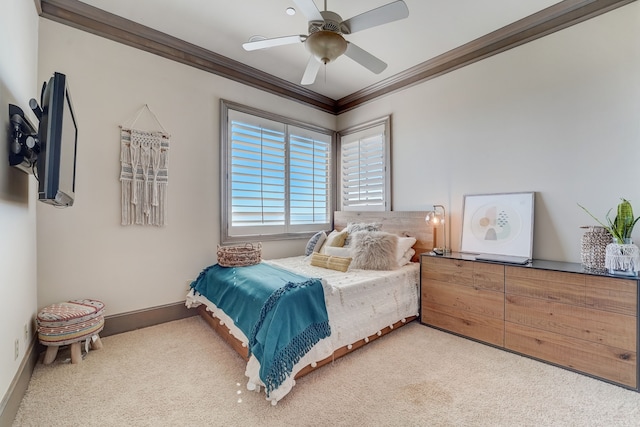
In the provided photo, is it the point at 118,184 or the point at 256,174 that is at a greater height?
the point at 256,174

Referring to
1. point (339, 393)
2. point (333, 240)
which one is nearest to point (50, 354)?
point (339, 393)

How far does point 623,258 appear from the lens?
194cm

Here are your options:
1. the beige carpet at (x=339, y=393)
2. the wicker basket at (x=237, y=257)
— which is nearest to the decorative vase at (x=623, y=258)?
the beige carpet at (x=339, y=393)

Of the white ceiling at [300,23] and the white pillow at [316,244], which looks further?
the white pillow at [316,244]

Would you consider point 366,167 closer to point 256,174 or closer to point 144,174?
point 256,174

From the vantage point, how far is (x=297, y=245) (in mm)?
4125

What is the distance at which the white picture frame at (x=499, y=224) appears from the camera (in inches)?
103

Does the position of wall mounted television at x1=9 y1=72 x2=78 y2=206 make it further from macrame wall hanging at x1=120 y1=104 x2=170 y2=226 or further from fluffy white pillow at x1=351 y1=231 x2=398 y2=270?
fluffy white pillow at x1=351 y1=231 x2=398 y2=270

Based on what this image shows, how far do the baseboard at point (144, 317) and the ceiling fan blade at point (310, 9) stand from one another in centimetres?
300

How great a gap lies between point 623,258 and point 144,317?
4064 millimetres

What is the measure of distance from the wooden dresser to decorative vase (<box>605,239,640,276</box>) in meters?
0.12

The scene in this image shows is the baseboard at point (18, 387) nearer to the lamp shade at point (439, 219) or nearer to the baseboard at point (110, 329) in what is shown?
the baseboard at point (110, 329)

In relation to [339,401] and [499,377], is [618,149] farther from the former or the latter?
[339,401]

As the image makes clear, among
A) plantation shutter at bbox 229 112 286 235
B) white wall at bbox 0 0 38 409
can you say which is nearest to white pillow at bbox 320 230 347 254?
plantation shutter at bbox 229 112 286 235
